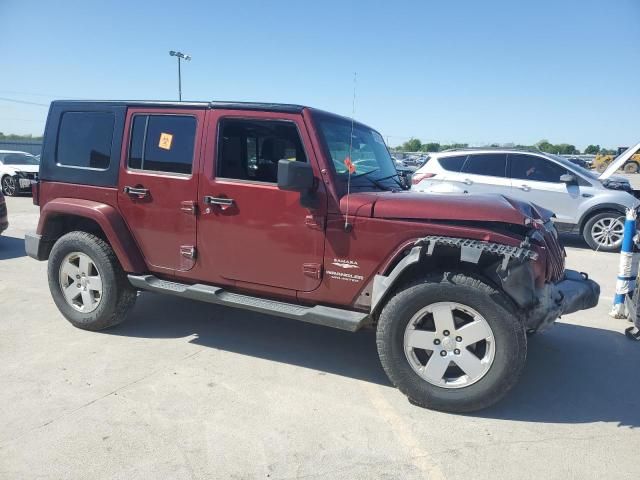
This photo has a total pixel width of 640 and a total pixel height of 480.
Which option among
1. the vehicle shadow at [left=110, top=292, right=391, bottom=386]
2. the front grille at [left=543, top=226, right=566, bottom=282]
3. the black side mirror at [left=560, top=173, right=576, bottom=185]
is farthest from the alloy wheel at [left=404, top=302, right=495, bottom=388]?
the black side mirror at [left=560, top=173, right=576, bottom=185]

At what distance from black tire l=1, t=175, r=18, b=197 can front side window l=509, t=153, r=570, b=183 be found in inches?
588

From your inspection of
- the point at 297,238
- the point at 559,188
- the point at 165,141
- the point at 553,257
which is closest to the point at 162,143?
the point at 165,141

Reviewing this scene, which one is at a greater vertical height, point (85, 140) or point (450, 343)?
point (85, 140)

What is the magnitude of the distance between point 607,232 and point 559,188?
1185 millimetres

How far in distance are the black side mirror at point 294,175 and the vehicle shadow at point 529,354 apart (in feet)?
4.98

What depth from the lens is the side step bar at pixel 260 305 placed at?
3371 mm

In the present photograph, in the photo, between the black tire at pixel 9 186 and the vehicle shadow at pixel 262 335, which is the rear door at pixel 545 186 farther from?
the black tire at pixel 9 186

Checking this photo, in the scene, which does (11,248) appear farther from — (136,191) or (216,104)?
(216,104)

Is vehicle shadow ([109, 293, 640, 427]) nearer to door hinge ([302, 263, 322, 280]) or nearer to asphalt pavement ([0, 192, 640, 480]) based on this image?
asphalt pavement ([0, 192, 640, 480])

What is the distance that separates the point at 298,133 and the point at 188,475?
2.34m

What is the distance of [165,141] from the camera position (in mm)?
3979

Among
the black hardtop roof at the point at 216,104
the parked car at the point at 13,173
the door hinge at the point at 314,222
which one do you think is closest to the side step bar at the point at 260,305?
the door hinge at the point at 314,222

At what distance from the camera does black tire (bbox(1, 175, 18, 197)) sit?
1538cm

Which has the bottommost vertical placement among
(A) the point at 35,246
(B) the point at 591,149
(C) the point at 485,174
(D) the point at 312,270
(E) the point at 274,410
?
(E) the point at 274,410
